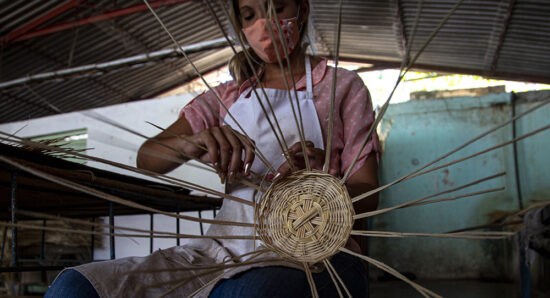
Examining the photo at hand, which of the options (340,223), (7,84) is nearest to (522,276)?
(340,223)

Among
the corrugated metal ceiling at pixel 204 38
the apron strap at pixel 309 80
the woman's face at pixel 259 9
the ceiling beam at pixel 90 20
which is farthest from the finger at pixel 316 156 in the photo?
the ceiling beam at pixel 90 20

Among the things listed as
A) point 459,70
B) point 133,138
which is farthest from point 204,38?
point 459,70

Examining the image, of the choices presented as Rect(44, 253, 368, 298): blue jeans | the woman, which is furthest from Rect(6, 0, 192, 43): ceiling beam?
Rect(44, 253, 368, 298): blue jeans

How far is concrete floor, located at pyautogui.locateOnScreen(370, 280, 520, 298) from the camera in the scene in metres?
2.82

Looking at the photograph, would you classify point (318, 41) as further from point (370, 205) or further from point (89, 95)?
point (370, 205)

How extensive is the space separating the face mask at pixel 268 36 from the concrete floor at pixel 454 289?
223cm

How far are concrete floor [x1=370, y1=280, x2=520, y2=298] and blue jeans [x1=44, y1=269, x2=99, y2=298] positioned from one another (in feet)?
8.11

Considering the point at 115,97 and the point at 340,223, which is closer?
the point at 340,223

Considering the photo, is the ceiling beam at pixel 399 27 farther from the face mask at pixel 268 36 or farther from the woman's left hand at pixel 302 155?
the woman's left hand at pixel 302 155

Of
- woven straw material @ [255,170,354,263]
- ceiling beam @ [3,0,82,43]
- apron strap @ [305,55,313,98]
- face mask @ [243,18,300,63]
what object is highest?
ceiling beam @ [3,0,82,43]

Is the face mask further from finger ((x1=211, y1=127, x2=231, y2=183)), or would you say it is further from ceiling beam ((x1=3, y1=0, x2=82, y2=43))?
ceiling beam ((x1=3, y1=0, x2=82, y2=43))

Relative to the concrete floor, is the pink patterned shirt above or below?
above

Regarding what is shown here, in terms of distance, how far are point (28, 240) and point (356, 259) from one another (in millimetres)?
3343

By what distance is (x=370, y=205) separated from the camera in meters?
0.85
